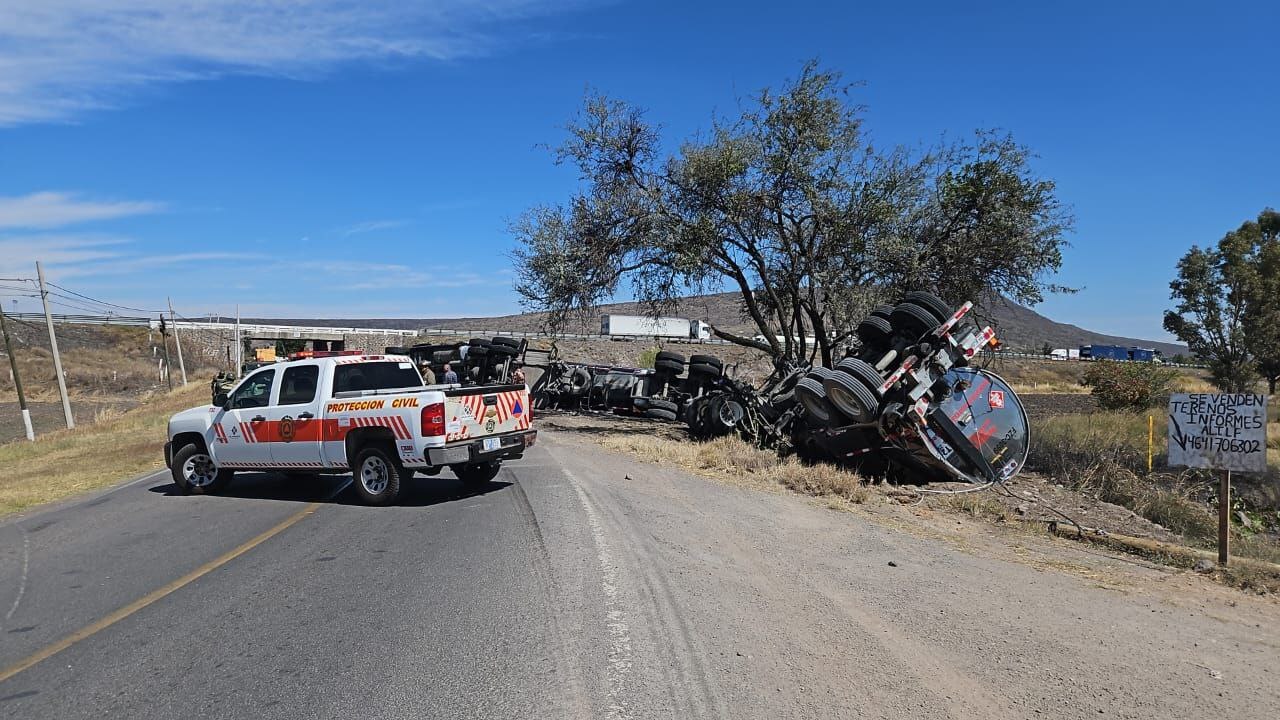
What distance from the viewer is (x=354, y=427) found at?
10.7m

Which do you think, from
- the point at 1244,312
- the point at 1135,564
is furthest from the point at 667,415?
the point at 1244,312

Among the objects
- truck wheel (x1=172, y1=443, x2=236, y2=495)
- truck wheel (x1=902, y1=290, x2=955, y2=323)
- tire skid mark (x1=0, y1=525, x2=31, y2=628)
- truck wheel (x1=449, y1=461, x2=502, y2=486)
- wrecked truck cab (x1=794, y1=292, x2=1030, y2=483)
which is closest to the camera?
tire skid mark (x1=0, y1=525, x2=31, y2=628)

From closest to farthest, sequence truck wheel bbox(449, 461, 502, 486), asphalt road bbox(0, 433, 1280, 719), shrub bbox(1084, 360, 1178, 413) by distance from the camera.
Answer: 1. asphalt road bbox(0, 433, 1280, 719)
2. truck wheel bbox(449, 461, 502, 486)
3. shrub bbox(1084, 360, 1178, 413)

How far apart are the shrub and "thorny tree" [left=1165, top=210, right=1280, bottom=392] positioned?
290 inches

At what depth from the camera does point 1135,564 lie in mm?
7676

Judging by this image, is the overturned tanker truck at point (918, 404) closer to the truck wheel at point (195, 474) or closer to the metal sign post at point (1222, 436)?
the metal sign post at point (1222, 436)

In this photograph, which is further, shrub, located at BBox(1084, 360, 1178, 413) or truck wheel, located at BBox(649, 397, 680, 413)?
shrub, located at BBox(1084, 360, 1178, 413)

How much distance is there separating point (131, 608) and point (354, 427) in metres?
4.49

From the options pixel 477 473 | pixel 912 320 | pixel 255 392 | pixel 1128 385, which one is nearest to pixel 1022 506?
pixel 912 320

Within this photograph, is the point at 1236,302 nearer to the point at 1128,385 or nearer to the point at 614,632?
the point at 1128,385

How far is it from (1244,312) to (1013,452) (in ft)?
93.6

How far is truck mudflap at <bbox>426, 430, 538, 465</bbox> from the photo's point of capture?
10.1m

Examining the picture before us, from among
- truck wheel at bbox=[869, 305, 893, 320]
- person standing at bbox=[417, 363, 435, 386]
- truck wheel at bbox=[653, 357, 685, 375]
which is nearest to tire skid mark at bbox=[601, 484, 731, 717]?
truck wheel at bbox=[869, 305, 893, 320]

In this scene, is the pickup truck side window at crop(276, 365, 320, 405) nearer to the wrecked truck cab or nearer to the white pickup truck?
the white pickup truck
